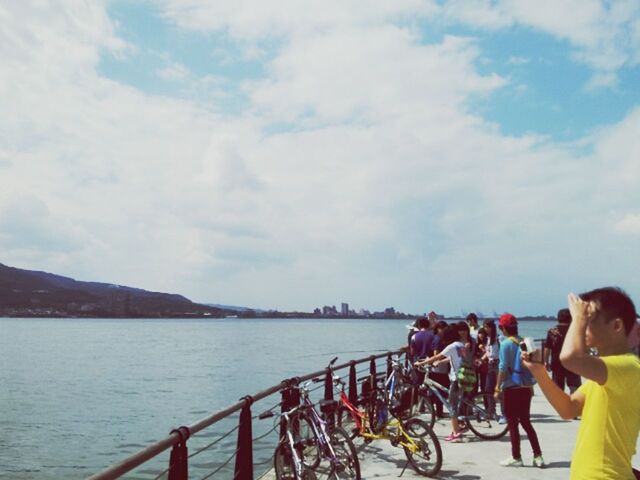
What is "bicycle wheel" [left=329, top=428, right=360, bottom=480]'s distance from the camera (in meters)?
6.98

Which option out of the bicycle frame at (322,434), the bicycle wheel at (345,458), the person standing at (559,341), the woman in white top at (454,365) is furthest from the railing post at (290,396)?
the person standing at (559,341)

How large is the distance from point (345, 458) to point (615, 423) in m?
4.91

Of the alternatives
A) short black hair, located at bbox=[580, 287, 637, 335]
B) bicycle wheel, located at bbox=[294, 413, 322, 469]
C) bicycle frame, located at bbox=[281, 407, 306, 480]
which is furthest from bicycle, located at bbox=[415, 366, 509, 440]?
short black hair, located at bbox=[580, 287, 637, 335]

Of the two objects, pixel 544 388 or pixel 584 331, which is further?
pixel 544 388

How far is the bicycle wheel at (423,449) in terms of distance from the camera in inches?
304

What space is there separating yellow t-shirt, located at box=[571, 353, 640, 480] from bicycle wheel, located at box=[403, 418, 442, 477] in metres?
5.25

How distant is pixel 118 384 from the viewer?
52281 millimetres

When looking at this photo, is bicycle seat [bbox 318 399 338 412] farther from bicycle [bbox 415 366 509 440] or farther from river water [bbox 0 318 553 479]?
river water [bbox 0 318 553 479]

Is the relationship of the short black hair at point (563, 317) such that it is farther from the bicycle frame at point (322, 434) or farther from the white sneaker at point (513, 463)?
the bicycle frame at point (322, 434)

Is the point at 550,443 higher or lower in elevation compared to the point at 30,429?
higher

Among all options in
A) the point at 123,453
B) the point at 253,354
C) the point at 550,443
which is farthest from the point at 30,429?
the point at 253,354

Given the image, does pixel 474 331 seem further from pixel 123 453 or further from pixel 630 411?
pixel 123 453

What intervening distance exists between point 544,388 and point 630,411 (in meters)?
0.35

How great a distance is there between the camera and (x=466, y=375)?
10453mm
